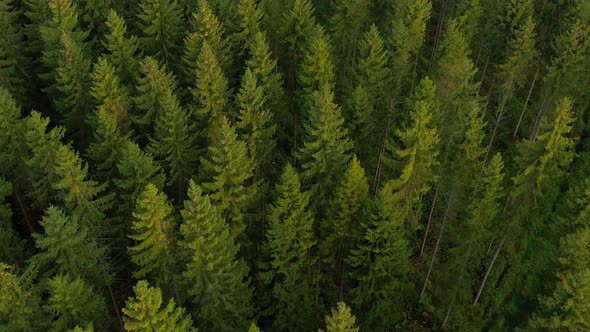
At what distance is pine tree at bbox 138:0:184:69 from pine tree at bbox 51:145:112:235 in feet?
43.9

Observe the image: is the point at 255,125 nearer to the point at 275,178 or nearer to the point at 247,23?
the point at 275,178

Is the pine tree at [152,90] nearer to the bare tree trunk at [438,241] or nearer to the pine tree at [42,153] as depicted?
the pine tree at [42,153]

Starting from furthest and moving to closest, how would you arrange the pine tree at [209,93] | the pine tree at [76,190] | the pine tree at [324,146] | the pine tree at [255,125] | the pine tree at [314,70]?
the pine tree at [314,70] → the pine tree at [209,93] → the pine tree at [255,125] → the pine tree at [324,146] → the pine tree at [76,190]

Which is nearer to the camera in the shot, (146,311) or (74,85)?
(146,311)

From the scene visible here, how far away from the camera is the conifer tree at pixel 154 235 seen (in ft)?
84.4

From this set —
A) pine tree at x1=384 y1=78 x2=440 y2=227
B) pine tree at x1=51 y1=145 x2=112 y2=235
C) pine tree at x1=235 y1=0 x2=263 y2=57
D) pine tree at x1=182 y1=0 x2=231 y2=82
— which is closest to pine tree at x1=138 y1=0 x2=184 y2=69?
pine tree at x1=182 y1=0 x2=231 y2=82

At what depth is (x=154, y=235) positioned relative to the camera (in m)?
27.0

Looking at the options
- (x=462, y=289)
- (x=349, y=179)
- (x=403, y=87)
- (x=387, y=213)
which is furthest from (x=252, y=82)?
(x=462, y=289)

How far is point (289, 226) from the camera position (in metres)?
30.0

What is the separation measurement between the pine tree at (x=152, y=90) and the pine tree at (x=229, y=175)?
20.5ft

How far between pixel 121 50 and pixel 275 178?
1364 centimetres

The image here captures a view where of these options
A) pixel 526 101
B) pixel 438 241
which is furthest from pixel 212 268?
pixel 526 101

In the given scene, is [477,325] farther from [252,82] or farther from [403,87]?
[252,82]

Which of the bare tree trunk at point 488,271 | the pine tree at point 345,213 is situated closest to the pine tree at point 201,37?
the pine tree at point 345,213
